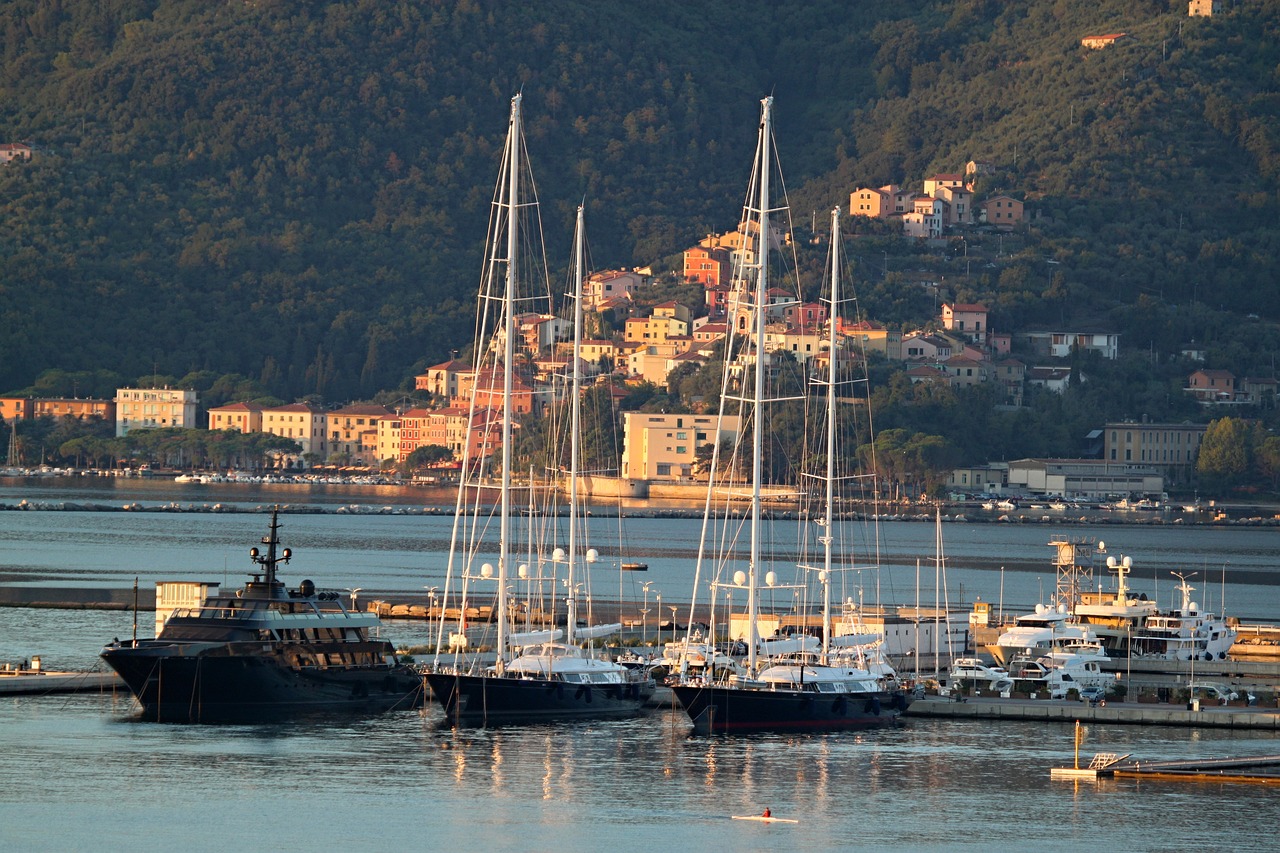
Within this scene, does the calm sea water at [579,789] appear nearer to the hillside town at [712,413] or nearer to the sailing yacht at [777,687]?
the sailing yacht at [777,687]

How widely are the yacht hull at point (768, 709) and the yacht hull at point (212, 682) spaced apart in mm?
6416

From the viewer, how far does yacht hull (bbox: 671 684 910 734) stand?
42.1 m

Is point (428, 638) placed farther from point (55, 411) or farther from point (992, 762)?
point (55, 411)

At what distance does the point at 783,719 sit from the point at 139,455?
14885 cm

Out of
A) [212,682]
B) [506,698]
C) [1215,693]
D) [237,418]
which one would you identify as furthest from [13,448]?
[506,698]

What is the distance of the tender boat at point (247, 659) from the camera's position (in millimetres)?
42281

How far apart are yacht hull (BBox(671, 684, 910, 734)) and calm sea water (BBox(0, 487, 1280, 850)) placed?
1.18ft

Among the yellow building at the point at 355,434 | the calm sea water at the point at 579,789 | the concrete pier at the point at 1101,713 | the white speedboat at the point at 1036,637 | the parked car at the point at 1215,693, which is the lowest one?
the calm sea water at the point at 579,789

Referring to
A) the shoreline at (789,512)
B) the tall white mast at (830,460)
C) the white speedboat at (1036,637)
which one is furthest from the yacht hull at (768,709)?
the shoreline at (789,512)

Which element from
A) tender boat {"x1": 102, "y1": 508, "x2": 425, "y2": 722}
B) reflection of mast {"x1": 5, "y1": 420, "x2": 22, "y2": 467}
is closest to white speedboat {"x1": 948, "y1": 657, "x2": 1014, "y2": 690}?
tender boat {"x1": 102, "y1": 508, "x2": 425, "y2": 722}

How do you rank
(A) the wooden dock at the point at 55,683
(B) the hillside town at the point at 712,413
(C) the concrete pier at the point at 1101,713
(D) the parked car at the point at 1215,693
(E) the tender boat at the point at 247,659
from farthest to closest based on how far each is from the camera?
(B) the hillside town at the point at 712,413 < (D) the parked car at the point at 1215,693 < (A) the wooden dock at the point at 55,683 < (C) the concrete pier at the point at 1101,713 < (E) the tender boat at the point at 247,659

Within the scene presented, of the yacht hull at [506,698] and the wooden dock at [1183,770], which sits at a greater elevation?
the yacht hull at [506,698]

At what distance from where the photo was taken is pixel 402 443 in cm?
19200

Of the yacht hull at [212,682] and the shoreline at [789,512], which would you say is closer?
the yacht hull at [212,682]
